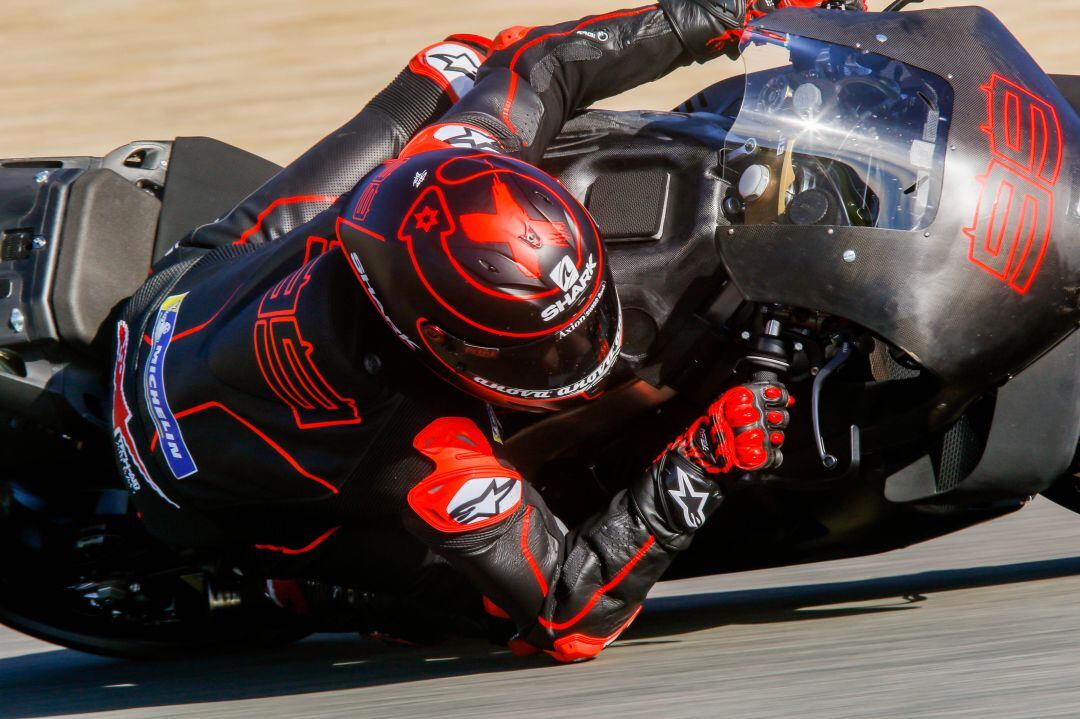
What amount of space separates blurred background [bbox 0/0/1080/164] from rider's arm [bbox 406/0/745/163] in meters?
4.85

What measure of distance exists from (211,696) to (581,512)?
95 centimetres

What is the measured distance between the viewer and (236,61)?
9.41 meters

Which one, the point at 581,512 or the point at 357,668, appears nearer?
the point at 581,512

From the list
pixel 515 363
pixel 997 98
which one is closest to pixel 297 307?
pixel 515 363

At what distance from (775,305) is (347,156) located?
4.02 ft

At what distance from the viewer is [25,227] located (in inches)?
137

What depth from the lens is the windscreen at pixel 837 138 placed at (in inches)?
105

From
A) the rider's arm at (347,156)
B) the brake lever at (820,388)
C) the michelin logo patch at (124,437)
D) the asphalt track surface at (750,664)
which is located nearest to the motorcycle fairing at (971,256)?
the brake lever at (820,388)

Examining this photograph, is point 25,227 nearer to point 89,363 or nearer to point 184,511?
point 89,363

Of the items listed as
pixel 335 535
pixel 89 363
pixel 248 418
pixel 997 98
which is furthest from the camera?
pixel 89 363

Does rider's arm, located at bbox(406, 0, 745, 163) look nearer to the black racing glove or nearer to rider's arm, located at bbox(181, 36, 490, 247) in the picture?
the black racing glove

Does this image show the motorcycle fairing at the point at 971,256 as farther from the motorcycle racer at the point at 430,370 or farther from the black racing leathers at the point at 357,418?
the black racing leathers at the point at 357,418

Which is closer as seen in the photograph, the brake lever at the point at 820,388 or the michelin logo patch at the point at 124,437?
the brake lever at the point at 820,388

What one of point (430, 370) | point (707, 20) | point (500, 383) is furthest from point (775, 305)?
point (707, 20)
